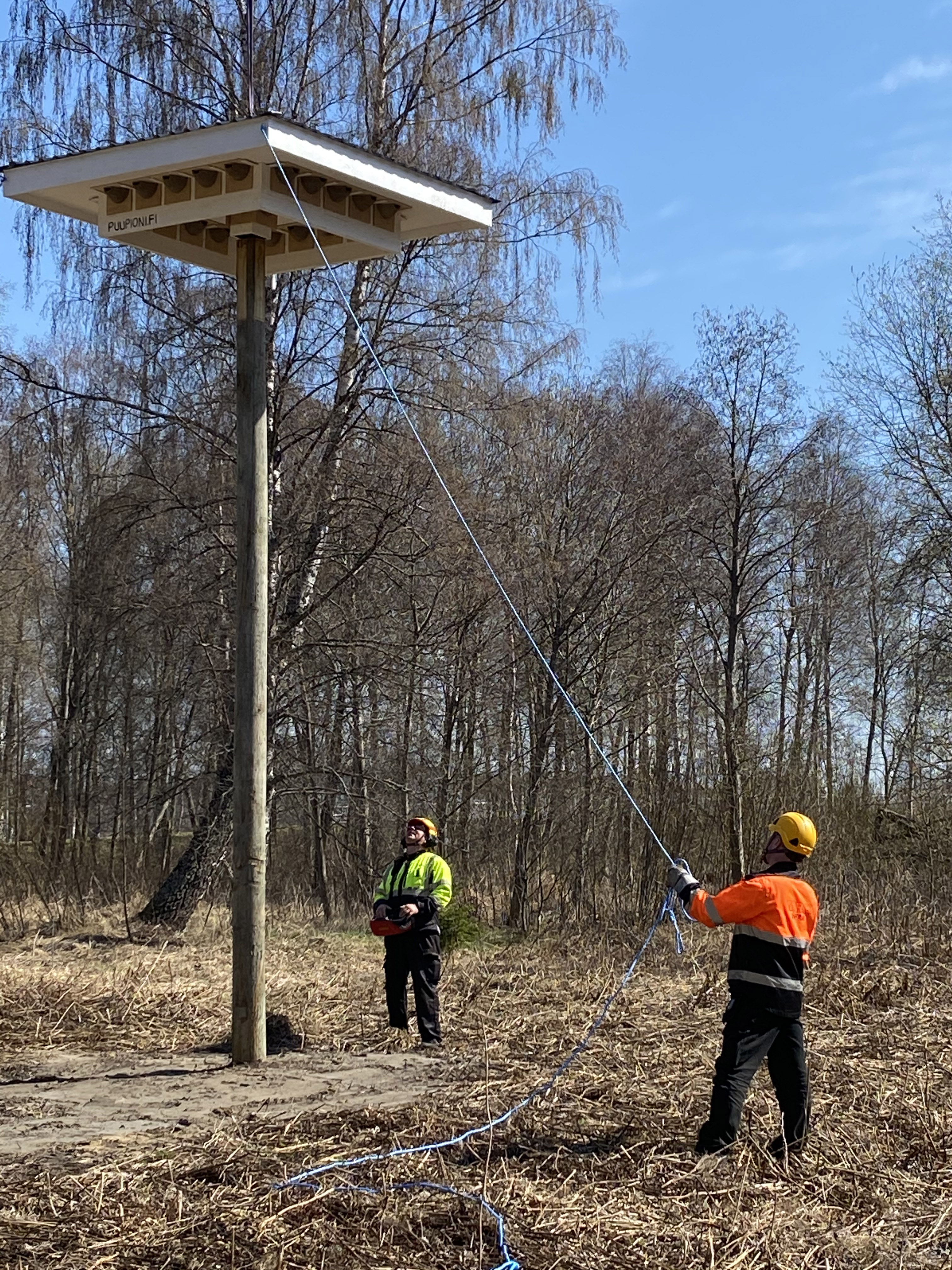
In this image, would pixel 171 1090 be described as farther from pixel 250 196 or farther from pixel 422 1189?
pixel 250 196

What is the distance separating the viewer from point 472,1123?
23.5 ft

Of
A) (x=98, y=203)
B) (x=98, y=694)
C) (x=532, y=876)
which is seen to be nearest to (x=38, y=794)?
(x=98, y=694)

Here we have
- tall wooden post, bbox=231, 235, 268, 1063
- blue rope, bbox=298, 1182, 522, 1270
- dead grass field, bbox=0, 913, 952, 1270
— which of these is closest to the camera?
dead grass field, bbox=0, 913, 952, 1270

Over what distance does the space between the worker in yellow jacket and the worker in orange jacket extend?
129 inches

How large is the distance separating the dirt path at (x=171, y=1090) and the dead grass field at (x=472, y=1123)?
0.03 meters

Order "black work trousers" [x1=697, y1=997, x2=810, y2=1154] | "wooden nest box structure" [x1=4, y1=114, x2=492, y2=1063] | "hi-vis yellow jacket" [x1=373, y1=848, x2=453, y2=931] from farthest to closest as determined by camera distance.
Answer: "hi-vis yellow jacket" [x1=373, y1=848, x2=453, y2=931], "wooden nest box structure" [x1=4, y1=114, x2=492, y2=1063], "black work trousers" [x1=697, y1=997, x2=810, y2=1154]

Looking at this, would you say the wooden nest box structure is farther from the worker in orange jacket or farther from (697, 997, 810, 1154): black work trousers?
(697, 997, 810, 1154): black work trousers

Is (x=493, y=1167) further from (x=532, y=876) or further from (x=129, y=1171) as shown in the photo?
(x=532, y=876)

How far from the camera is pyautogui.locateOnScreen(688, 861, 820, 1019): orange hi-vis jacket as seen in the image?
6.71 metres

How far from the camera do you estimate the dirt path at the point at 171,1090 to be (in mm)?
7164

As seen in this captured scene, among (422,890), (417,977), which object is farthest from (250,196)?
(417,977)

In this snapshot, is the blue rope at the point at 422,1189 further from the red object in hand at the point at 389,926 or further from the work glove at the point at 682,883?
the red object in hand at the point at 389,926

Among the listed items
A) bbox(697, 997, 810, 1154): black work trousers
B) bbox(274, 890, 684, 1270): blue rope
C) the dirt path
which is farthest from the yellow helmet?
the dirt path

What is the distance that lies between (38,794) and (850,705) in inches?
828
